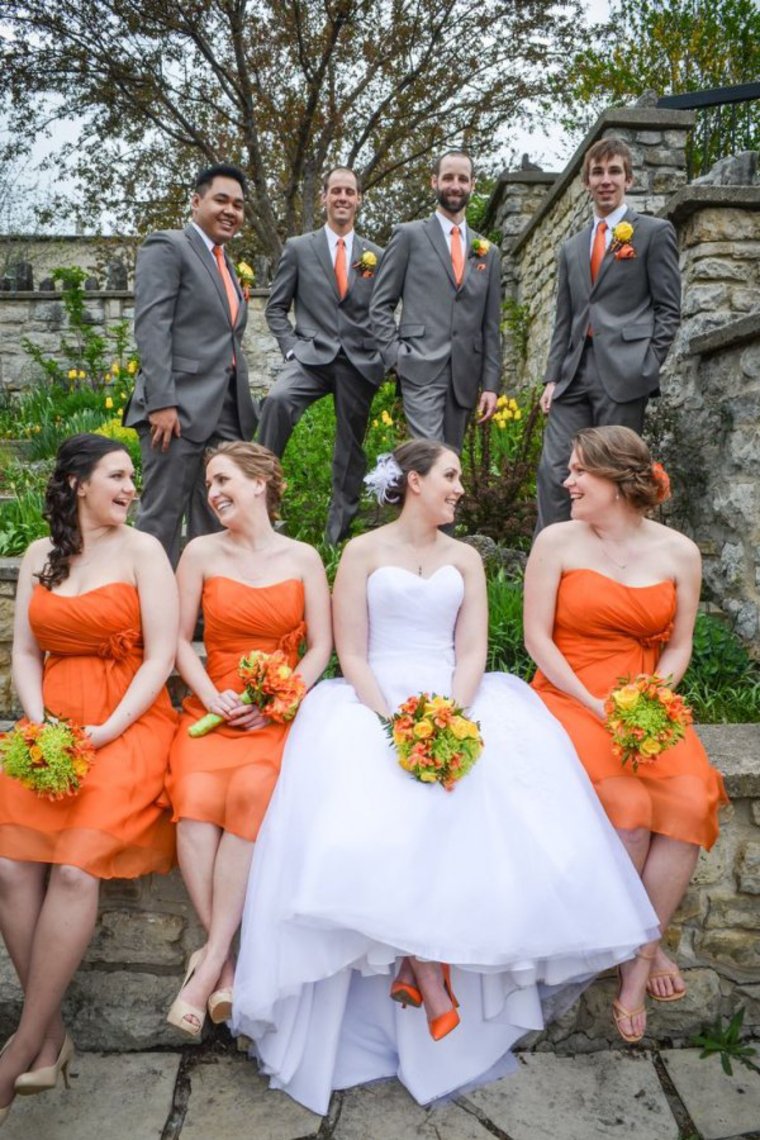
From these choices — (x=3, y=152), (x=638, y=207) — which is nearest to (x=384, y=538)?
Answer: (x=638, y=207)

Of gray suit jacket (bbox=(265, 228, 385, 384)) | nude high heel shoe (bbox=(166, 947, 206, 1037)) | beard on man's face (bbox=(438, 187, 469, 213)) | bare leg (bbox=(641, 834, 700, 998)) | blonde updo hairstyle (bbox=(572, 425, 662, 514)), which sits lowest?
nude high heel shoe (bbox=(166, 947, 206, 1037))

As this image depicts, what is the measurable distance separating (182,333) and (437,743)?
2.39 meters

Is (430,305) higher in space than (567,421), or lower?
higher

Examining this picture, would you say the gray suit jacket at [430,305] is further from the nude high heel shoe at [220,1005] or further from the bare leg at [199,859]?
the nude high heel shoe at [220,1005]

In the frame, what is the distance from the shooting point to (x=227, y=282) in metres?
4.02

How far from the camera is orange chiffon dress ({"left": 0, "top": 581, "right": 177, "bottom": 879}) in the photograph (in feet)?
8.38

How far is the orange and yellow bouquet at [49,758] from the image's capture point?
248cm

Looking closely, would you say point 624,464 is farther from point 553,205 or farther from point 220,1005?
point 553,205

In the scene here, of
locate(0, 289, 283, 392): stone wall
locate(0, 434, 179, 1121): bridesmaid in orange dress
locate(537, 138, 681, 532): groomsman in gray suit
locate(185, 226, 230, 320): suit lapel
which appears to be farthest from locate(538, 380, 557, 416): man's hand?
locate(0, 289, 283, 392): stone wall

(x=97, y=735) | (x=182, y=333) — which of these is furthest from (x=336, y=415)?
(x=97, y=735)

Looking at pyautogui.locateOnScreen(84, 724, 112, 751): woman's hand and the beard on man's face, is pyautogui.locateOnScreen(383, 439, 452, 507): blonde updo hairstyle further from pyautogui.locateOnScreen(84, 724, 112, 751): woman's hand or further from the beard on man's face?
the beard on man's face

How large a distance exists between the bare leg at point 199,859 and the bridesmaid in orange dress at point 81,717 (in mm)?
122

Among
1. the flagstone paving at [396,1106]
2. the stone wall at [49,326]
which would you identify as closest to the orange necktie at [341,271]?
the flagstone paving at [396,1106]

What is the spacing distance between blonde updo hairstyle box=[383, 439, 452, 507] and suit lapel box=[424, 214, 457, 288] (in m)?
1.85
